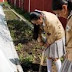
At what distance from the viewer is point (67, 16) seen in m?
4.39

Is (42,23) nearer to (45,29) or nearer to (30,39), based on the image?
(45,29)

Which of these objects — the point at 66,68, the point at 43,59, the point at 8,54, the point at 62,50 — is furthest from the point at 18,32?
the point at 66,68

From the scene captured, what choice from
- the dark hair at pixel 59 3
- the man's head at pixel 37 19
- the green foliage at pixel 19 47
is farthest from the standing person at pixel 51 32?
the green foliage at pixel 19 47

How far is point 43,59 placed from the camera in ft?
23.9

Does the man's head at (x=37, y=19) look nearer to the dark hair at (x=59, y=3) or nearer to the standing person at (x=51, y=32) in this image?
the standing person at (x=51, y=32)

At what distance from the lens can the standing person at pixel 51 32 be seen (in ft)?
19.3

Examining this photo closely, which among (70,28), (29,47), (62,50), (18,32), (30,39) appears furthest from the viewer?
(18,32)

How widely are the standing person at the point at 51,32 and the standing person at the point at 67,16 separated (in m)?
1.27

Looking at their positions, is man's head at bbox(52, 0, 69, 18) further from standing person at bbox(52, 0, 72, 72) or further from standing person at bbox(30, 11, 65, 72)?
standing person at bbox(30, 11, 65, 72)

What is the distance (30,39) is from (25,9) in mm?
7885

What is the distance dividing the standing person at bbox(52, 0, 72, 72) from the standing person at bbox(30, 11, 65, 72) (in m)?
1.27

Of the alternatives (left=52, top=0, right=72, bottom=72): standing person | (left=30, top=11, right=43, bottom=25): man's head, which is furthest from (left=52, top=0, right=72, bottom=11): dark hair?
(left=30, top=11, right=43, bottom=25): man's head

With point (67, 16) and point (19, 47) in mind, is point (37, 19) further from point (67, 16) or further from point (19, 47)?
point (19, 47)

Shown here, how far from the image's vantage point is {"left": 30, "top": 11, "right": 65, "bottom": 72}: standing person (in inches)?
232
